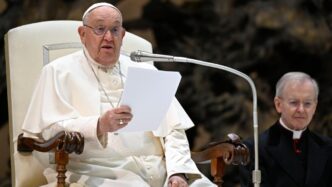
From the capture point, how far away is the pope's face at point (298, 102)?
496cm

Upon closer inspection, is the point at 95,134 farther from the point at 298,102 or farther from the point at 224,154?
the point at 298,102

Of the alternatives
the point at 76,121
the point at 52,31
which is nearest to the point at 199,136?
the point at 52,31

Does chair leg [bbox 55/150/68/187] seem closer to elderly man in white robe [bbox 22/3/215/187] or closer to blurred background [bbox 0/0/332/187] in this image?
elderly man in white robe [bbox 22/3/215/187]

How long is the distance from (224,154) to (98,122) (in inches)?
31.0

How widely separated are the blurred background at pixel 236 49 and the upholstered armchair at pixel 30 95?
1.59 metres

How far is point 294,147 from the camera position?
5047 mm

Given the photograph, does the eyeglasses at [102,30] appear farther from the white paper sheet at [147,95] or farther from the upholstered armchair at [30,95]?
the white paper sheet at [147,95]

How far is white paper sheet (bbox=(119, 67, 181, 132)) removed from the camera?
3812 mm

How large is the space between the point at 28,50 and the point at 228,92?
8.34ft

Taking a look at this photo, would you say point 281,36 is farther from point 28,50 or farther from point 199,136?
point 28,50

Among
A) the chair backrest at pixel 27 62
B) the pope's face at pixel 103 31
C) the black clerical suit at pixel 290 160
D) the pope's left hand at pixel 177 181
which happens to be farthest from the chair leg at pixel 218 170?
the chair backrest at pixel 27 62

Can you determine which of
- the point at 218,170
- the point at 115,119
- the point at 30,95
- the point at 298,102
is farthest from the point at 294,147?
the point at 30,95

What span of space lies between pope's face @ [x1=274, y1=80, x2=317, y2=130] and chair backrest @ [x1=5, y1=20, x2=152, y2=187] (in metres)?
1.43

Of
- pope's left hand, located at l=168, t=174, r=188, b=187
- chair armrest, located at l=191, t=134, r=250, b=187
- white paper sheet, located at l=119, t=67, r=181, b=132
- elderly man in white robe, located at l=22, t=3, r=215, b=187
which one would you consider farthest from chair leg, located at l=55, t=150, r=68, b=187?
chair armrest, located at l=191, t=134, r=250, b=187
